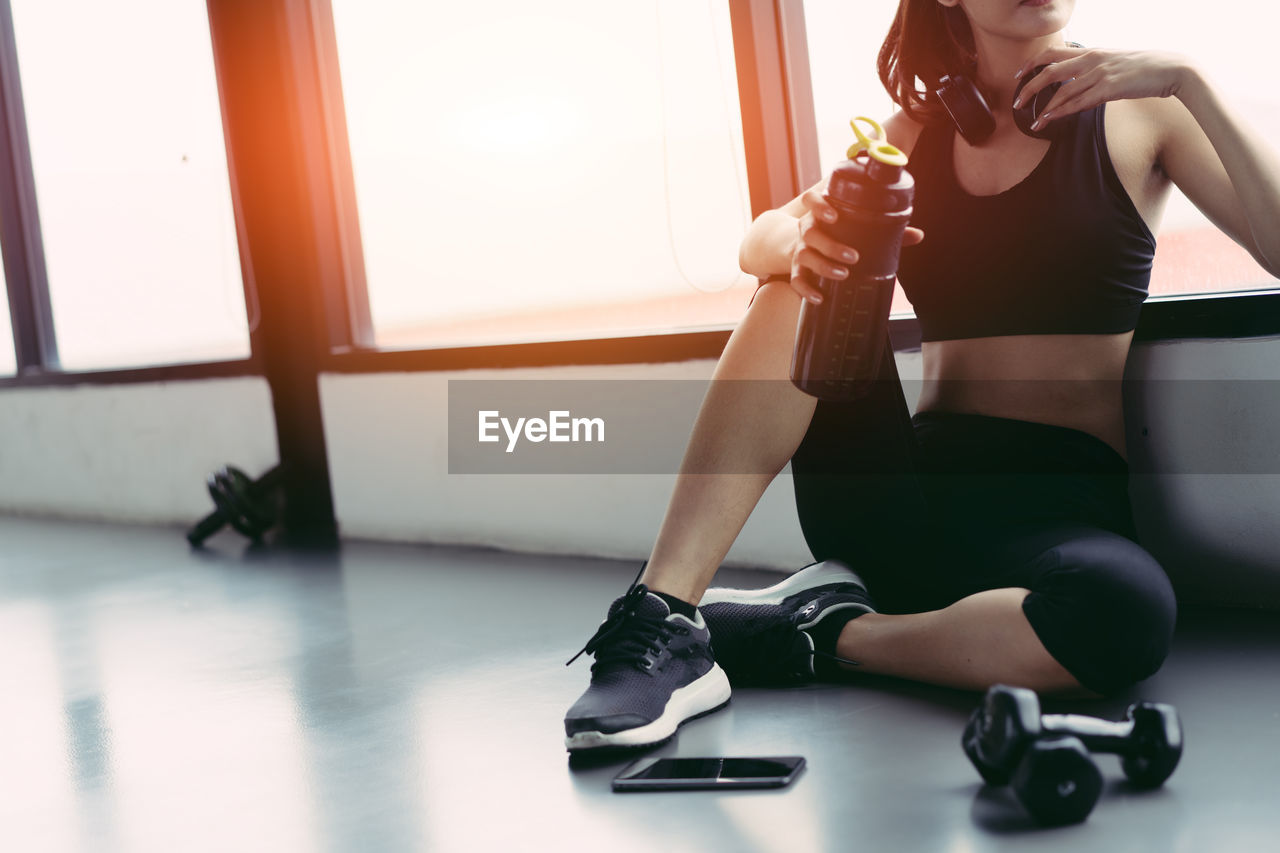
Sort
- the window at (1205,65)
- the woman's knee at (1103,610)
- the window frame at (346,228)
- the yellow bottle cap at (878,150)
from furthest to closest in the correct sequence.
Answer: the window frame at (346,228) → the window at (1205,65) → the woman's knee at (1103,610) → the yellow bottle cap at (878,150)

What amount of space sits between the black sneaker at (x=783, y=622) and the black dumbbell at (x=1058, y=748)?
381mm

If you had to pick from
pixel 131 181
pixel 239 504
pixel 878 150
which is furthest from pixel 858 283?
pixel 131 181

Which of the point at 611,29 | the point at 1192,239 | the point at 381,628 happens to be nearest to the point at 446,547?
the point at 381,628

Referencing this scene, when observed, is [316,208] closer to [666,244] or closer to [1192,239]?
[666,244]

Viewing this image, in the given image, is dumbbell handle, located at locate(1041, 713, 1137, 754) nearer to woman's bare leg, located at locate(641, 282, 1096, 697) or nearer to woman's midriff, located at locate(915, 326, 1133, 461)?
woman's bare leg, located at locate(641, 282, 1096, 697)

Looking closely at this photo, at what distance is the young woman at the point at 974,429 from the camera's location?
132 centimetres

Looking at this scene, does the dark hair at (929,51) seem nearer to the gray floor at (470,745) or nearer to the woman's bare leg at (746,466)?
the woman's bare leg at (746,466)

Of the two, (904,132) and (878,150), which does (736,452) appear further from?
(904,132)

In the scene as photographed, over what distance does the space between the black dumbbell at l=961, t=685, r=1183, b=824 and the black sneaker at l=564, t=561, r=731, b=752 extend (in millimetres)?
355

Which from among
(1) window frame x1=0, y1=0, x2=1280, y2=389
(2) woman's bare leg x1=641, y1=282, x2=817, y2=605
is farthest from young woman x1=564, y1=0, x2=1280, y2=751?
(1) window frame x1=0, y1=0, x2=1280, y2=389

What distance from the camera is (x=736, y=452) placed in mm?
1429

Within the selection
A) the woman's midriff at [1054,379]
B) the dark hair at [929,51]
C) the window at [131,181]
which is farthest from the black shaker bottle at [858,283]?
the window at [131,181]

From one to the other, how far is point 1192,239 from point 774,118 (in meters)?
0.82

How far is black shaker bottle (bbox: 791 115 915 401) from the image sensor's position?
115 centimetres
